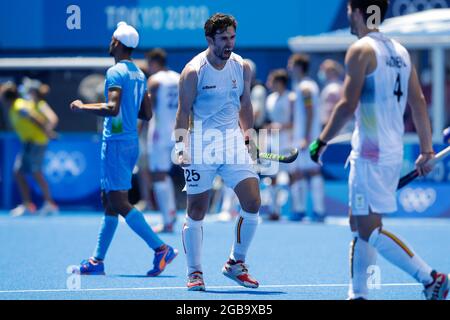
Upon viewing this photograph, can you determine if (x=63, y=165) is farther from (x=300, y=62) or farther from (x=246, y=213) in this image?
(x=246, y=213)

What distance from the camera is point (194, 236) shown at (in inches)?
364

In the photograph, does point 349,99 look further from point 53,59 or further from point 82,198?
point 53,59

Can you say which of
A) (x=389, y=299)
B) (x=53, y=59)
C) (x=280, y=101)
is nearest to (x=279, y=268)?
(x=389, y=299)

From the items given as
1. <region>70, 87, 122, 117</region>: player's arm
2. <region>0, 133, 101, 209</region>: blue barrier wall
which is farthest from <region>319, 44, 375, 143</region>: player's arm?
<region>0, 133, 101, 209</region>: blue barrier wall

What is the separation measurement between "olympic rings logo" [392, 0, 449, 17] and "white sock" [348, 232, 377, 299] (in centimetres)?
1283

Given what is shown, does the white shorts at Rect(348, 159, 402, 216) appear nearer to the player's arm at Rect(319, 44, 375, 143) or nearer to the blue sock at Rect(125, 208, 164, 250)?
the player's arm at Rect(319, 44, 375, 143)

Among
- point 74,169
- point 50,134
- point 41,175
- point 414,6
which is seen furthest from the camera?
point 414,6

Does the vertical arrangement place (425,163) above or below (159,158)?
above

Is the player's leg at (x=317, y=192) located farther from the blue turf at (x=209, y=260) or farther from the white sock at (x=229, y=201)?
the white sock at (x=229, y=201)

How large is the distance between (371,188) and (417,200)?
1031 centimetres

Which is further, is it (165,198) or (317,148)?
(165,198)

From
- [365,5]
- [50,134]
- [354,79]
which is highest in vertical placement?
[365,5]

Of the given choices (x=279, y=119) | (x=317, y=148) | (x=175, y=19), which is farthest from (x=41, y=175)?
(x=317, y=148)

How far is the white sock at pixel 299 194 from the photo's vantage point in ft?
A: 57.6
